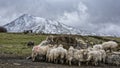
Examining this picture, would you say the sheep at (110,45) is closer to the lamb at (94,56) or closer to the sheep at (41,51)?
the lamb at (94,56)

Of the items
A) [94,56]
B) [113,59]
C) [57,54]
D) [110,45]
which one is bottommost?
[113,59]

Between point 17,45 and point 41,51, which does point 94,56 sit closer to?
point 41,51

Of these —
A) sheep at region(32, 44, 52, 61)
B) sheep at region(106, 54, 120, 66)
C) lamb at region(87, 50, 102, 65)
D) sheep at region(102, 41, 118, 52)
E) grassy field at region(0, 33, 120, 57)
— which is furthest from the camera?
grassy field at region(0, 33, 120, 57)

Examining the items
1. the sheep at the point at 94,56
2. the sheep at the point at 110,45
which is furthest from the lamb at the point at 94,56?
the sheep at the point at 110,45

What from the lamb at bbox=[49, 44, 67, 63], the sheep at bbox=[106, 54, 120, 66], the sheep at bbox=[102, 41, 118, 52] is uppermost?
the sheep at bbox=[102, 41, 118, 52]

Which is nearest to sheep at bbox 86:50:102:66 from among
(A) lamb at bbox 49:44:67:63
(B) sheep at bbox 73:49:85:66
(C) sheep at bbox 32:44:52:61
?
(B) sheep at bbox 73:49:85:66

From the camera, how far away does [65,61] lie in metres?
32.2

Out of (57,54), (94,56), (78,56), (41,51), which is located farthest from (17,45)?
(94,56)

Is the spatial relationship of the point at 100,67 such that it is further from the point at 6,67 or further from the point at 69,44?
the point at 6,67

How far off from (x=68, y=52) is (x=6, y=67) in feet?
25.5

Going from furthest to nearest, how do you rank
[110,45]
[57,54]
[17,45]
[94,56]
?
[17,45], [110,45], [57,54], [94,56]

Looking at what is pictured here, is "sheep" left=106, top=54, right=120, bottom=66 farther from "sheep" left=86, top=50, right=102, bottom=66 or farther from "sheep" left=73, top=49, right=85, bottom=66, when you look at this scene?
"sheep" left=73, top=49, right=85, bottom=66

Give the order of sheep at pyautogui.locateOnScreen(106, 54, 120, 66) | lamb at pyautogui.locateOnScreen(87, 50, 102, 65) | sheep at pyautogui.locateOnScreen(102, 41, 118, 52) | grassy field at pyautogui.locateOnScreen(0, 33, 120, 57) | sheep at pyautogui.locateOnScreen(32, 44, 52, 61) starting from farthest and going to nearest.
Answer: grassy field at pyautogui.locateOnScreen(0, 33, 120, 57)
sheep at pyautogui.locateOnScreen(102, 41, 118, 52)
sheep at pyautogui.locateOnScreen(32, 44, 52, 61)
sheep at pyautogui.locateOnScreen(106, 54, 120, 66)
lamb at pyautogui.locateOnScreen(87, 50, 102, 65)

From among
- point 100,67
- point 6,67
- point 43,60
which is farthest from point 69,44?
point 6,67
